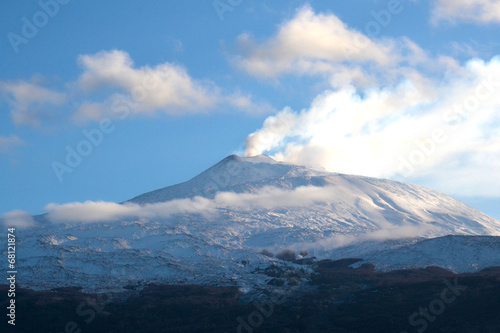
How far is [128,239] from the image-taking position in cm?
11500

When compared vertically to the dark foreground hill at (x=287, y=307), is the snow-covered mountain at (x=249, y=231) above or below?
above

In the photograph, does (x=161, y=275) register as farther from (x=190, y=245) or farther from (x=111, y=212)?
(x=111, y=212)

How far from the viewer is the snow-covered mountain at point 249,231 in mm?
94188

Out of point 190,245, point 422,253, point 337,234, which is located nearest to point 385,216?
point 337,234

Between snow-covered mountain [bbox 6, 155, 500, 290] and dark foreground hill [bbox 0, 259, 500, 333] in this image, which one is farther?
snow-covered mountain [bbox 6, 155, 500, 290]

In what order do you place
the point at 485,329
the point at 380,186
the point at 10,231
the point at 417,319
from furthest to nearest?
the point at 380,186 < the point at 10,231 < the point at 417,319 < the point at 485,329

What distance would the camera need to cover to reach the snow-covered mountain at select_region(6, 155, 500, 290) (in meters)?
94.2

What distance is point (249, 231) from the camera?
128625mm

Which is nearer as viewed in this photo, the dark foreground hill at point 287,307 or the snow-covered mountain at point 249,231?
the dark foreground hill at point 287,307

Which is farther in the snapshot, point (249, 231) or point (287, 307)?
point (249, 231)

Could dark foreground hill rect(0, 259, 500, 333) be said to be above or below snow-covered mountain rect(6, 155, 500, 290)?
below

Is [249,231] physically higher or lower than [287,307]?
higher

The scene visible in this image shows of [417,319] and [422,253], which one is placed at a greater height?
[422,253]

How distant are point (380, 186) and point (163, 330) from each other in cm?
12267
